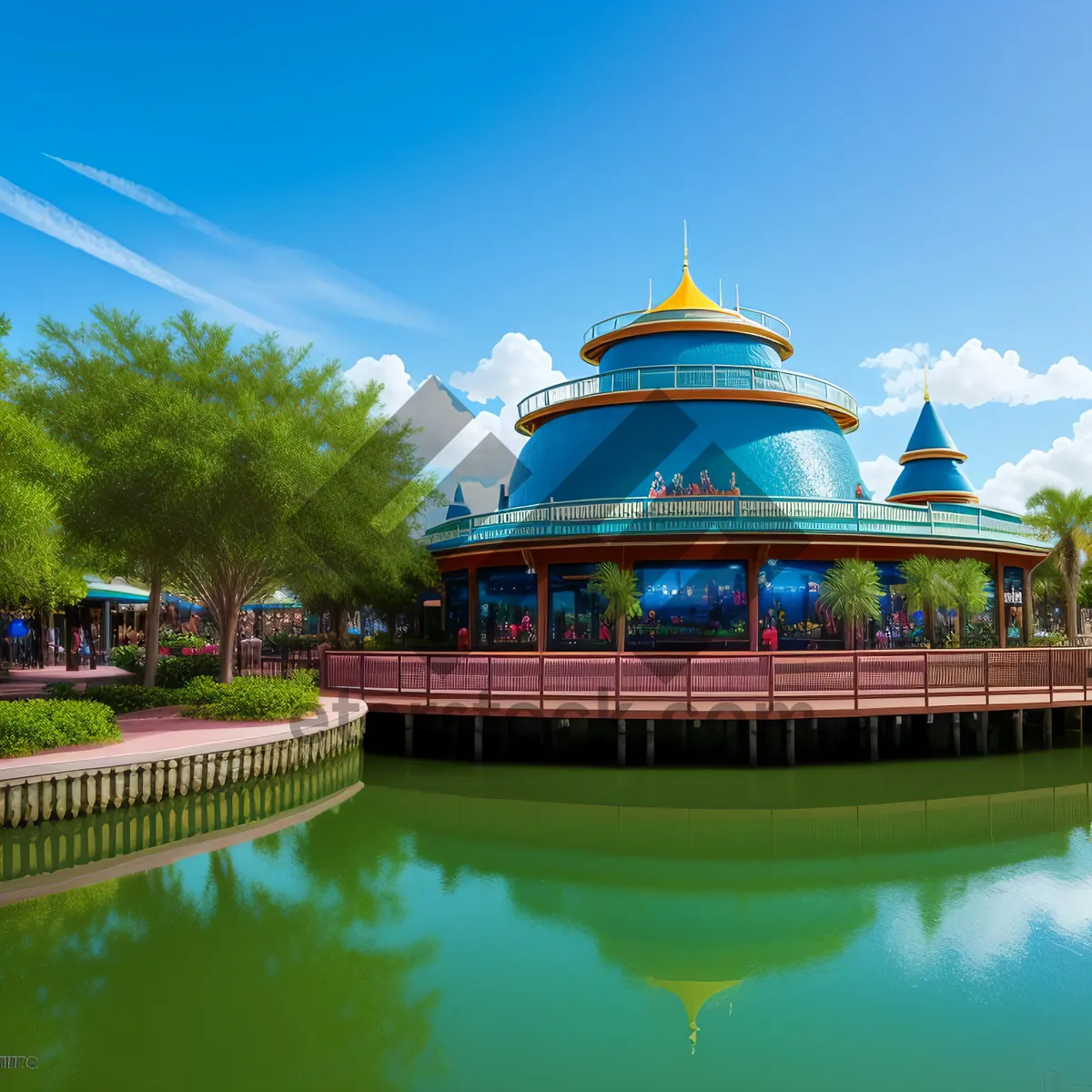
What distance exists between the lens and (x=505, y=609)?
3578 centimetres

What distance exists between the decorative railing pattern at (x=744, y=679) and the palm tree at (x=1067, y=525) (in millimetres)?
26645

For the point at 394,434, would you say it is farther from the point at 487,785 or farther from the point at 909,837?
the point at 909,837

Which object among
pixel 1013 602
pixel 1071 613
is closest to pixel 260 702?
pixel 1071 613

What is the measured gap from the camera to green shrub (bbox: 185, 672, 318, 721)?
74.1 feet

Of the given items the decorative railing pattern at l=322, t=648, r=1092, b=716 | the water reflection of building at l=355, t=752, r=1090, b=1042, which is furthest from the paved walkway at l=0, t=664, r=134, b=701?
the water reflection of building at l=355, t=752, r=1090, b=1042

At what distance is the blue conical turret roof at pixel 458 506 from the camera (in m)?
46.0

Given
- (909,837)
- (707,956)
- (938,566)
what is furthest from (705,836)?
(938,566)

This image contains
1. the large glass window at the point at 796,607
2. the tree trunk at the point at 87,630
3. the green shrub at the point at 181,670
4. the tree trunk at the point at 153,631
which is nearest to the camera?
the tree trunk at the point at 153,631

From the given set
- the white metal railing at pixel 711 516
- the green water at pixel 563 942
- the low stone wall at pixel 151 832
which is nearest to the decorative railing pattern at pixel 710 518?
the white metal railing at pixel 711 516

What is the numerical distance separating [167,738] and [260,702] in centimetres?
292

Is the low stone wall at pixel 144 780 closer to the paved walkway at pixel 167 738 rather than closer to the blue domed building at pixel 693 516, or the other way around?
the paved walkway at pixel 167 738

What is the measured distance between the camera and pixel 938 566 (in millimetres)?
30547

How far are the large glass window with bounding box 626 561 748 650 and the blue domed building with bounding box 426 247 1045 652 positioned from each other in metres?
0.06

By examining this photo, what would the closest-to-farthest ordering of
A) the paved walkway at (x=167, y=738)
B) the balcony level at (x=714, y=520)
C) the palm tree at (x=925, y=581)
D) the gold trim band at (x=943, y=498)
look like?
the paved walkway at (x=167, y=738) < the balcony level at (x=714, y=520) < the palm tree at (x=925, y=581) < the gold trim band at (x=943, y=498)
